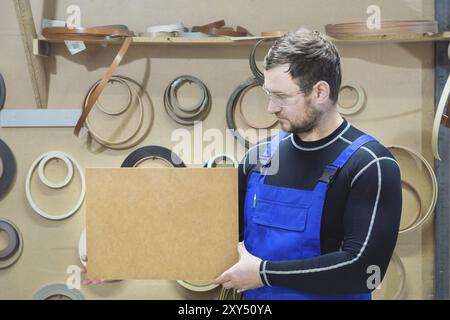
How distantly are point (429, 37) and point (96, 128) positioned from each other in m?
1.66

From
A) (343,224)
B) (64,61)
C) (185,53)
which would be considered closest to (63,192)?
(64,61)

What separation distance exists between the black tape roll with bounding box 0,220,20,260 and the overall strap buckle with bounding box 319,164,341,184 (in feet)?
6.16

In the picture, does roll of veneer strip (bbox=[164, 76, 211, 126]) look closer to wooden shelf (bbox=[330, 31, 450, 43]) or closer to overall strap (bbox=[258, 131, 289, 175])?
wooden shelf (bbox=[330, 31, 450, 43])

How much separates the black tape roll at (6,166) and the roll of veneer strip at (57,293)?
21.2 inches

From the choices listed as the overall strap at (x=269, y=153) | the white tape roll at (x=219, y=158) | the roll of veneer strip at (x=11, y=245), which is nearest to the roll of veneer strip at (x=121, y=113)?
the white tape roll at (x=219, y=158)

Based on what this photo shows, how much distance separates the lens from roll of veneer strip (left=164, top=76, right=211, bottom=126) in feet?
9.23

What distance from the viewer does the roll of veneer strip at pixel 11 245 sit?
2.86 metres

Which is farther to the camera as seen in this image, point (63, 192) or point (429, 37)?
point (63, 192)

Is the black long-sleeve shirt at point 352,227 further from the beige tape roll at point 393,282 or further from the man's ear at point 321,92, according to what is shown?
the beige tape roll at point 393,282

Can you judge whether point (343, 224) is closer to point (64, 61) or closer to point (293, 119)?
point (293, 119)

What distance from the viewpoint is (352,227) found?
1.50m

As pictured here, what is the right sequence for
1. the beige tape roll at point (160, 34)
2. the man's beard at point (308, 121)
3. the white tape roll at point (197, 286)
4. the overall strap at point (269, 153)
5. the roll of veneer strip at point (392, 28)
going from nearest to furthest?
the man's beard at point (308, 121) < the overall strap at point (269, 153) < the roll of veneer strip at point (392, 28) < the beige tape roll at point (160, 34) < the white tape roll at point (197, 286)

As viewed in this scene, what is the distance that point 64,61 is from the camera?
2.88m

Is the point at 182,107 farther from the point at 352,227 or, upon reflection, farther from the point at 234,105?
the point at 352,227
